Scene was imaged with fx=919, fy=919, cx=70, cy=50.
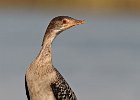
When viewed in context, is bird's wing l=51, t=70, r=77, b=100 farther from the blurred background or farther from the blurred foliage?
the blurred foliage

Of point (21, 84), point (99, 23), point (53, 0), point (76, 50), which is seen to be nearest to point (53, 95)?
point (21, 84)

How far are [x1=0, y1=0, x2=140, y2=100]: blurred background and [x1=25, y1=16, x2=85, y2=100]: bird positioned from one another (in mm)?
3751

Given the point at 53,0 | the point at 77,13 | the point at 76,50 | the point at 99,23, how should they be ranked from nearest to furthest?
the point at 76,50 → the point at 99,23 → the point at 77,13 → the point at 53,0

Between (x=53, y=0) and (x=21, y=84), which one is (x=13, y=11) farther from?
(x=21, y=84)

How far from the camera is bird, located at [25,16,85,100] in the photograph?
11758mm

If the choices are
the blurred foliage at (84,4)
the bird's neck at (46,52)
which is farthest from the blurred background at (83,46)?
the bird's neck at (46,52)

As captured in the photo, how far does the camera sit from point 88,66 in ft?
65.9

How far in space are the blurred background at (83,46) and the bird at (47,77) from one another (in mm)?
3751

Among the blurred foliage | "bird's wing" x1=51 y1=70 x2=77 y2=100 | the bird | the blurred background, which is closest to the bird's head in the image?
the bird

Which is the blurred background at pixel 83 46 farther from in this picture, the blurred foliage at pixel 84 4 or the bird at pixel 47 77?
the bird at pixel 47 77

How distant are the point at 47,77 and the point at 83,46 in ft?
42.1

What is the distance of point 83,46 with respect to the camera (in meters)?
24.7

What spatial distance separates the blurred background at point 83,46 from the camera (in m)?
17.4

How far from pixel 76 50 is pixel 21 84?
22.4ft
